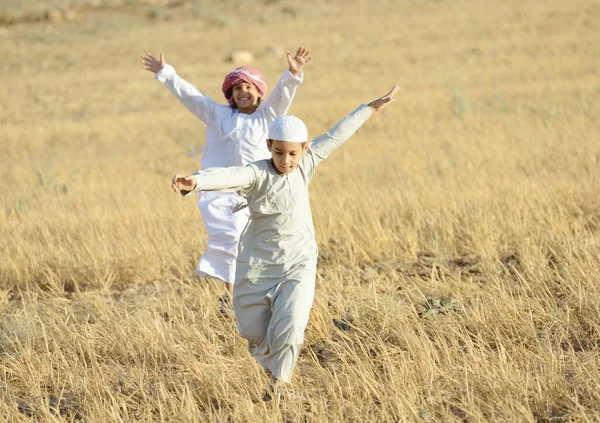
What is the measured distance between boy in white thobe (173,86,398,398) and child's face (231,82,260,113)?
1.60m

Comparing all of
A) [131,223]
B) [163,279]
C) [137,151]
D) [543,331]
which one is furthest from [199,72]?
[543,331]

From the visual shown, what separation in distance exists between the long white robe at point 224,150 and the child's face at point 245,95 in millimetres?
64

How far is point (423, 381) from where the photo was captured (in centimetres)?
426

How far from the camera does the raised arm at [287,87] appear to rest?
5336 mm

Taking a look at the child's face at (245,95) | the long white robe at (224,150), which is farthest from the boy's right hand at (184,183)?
the child's face at (245,95)

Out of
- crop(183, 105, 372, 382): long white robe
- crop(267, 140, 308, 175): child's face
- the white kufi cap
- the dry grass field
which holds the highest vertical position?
the white kufi cap

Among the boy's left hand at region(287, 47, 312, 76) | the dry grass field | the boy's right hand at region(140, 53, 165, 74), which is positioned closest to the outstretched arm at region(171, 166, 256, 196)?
the dry grass field

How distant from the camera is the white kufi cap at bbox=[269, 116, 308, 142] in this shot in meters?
4.06

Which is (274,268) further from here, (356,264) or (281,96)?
(356,264)

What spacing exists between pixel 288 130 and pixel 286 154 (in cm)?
13

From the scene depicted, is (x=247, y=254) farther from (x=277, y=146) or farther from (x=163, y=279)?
(x=163, y=279)

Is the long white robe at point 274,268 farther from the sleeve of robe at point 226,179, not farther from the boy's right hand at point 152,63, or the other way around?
the boy's right hand at point 152,63

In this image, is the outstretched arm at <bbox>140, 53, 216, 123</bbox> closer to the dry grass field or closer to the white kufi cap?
the dry grass field

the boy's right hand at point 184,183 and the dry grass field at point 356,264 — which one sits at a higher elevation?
the boy's right hand at point 184,183
